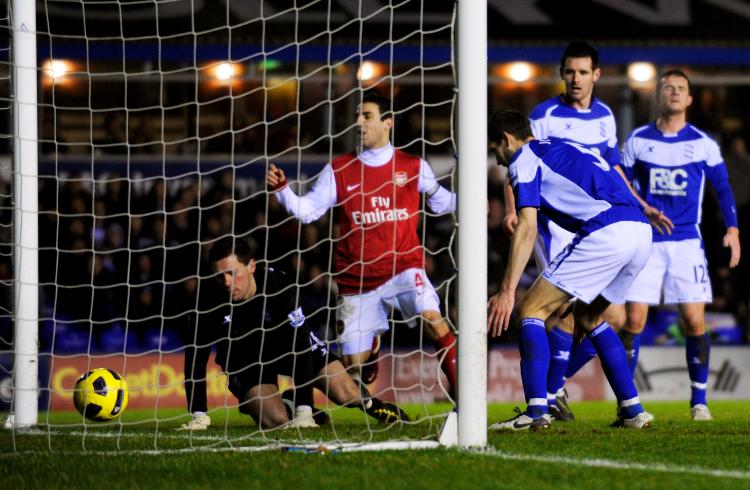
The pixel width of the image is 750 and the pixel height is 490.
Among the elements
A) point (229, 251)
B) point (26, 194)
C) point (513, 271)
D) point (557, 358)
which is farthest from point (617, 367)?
point (26, 194)

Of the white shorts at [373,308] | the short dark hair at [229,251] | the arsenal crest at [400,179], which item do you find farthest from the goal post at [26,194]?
the arsenal crest at [400,179]

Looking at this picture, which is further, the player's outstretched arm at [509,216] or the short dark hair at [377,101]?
the short dark hair at [377,101]

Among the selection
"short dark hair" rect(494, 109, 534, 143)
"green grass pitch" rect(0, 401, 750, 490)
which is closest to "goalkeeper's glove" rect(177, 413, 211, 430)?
"green grass pitch" rect(0, 401, 750, 490)

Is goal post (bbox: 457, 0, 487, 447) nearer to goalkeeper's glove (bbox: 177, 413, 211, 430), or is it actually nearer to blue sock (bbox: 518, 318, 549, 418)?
blue sock (bbox: 518, 318, 549, 418)

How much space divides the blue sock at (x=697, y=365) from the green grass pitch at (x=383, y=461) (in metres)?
1.51

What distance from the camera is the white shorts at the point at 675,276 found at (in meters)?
8.70

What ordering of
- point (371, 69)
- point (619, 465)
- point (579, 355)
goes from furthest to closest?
point (371, 69), point (579, 355), point (619, 465)

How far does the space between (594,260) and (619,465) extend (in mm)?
1628

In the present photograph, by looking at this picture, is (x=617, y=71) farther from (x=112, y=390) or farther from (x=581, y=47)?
(x=112, y=390)

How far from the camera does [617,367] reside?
7020mm

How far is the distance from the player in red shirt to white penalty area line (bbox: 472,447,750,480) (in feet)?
8.41

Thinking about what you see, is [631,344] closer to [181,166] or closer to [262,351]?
[262,351]

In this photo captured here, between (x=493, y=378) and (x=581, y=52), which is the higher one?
(x=581, y=52)

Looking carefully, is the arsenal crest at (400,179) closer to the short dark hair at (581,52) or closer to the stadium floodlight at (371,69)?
the short dark hair at (581,52)
